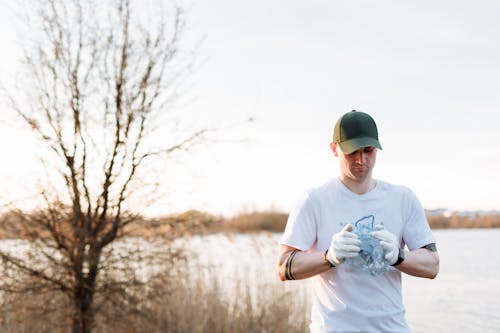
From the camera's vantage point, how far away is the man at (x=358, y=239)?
6.98ft

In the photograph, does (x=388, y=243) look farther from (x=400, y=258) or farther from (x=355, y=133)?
(x=355, y=133)

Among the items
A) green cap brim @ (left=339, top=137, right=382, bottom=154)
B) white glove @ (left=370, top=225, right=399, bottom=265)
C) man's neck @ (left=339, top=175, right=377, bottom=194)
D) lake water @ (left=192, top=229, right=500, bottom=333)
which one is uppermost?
green cap brim @ (left=339, top=137, right=382, bottom=154)

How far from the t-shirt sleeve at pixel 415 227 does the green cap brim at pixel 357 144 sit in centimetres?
25

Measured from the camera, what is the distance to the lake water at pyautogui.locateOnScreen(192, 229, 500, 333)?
23.3ft

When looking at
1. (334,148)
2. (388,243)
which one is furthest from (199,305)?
(388,243)

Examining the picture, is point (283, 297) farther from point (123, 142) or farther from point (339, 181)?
point (339, 181)

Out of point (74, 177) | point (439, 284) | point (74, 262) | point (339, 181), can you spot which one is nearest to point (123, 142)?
point (74, 177)

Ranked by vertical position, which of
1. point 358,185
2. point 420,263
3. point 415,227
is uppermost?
point 358,185

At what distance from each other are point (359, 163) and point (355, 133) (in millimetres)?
109

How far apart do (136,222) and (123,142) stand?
2.33 feet

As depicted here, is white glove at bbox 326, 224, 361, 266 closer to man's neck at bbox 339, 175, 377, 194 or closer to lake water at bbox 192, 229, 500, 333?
man's neck at bbox 339, 175, 377, 194

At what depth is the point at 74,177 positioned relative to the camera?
5.21 meters

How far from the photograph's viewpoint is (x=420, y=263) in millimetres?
2172

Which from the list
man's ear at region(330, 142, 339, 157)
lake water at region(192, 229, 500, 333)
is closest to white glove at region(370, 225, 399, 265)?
man's ear at region(330, 142, 339, 157)
